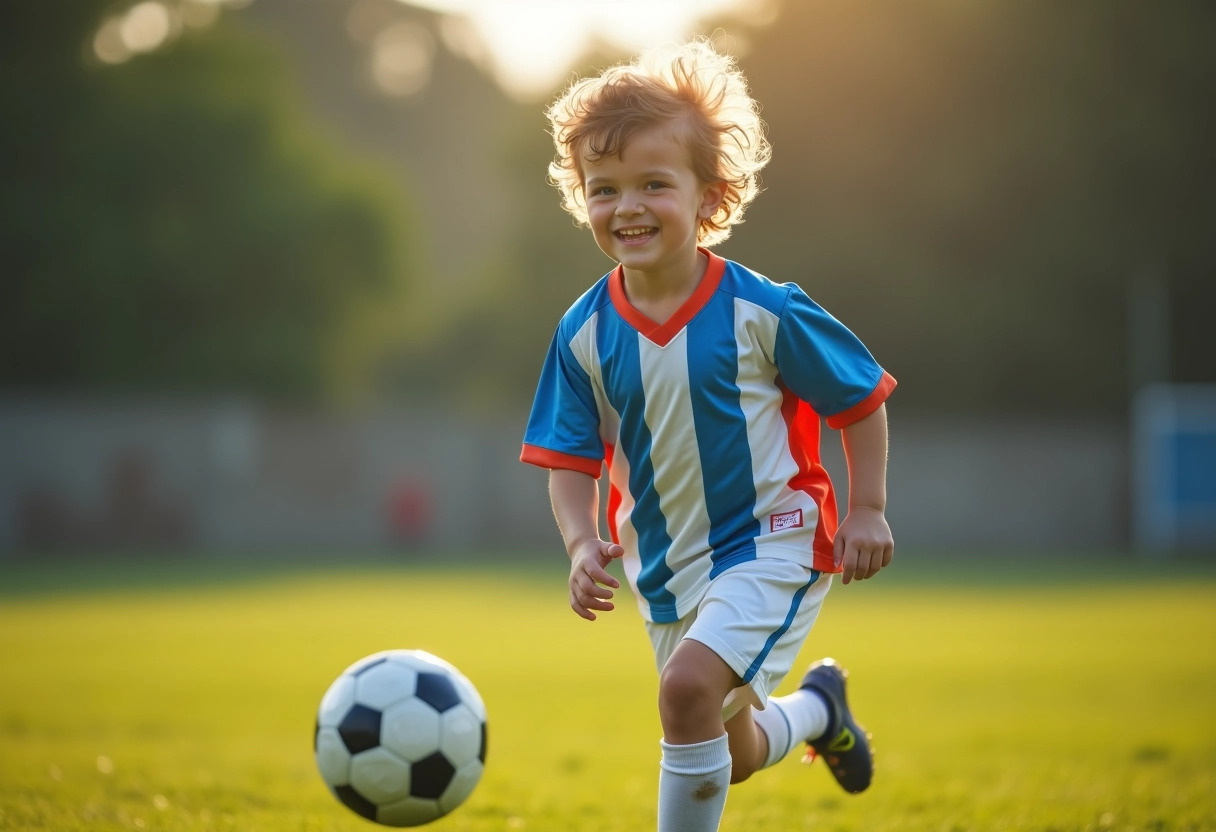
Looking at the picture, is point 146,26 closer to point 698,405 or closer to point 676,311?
point 676,311

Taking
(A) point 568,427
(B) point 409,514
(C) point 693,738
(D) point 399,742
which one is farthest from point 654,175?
(B) point 409,514

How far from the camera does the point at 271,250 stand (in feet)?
86.8

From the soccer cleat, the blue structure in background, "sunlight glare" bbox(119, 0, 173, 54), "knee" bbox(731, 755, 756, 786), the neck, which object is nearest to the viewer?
the neck

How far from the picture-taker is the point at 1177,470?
19938mm

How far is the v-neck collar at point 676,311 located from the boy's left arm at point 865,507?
0.48 metres

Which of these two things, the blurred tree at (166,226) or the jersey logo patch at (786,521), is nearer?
the jersey logo patch at (786,521)

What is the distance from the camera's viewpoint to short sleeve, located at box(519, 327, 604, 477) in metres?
3.45

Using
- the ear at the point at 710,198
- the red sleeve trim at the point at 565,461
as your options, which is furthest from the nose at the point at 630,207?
the red sleeve trim at the point at 565,461

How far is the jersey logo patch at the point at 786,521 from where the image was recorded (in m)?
3.28

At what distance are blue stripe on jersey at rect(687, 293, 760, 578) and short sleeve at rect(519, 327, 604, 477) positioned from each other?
0.33 metres

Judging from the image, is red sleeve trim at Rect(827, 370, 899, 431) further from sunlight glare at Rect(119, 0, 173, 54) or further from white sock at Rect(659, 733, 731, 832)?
sunlight glare at Rect(119, 0, 173, 54)

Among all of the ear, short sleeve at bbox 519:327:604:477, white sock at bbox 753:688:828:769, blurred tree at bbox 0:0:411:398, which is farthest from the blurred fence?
the ear

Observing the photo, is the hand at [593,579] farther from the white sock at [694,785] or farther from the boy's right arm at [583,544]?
the white sock at [694,785]

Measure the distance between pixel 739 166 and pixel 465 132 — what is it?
42.6 m
